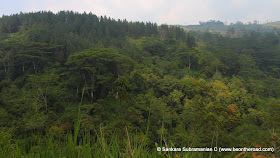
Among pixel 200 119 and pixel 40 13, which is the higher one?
pixel 40 13

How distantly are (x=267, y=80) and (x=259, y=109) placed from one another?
7785mm

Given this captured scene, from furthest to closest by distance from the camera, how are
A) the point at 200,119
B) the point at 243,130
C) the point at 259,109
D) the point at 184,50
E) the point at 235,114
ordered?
the point at 184,50, the point at 259,109, the point at 235,114, the point at 243,130, the point at 200,119

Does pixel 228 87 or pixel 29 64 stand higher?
pixel 29 64

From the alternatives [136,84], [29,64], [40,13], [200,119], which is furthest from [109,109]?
[40,13]

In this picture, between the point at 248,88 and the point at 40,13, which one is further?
the point at 40,13

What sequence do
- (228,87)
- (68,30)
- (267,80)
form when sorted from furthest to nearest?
1. (68,30)
2. (267,80)
3. (228,87)

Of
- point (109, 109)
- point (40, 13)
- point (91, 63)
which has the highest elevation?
point (40, 13)

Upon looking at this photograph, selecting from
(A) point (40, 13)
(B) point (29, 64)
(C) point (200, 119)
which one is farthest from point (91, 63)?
(A) point (40, 13)

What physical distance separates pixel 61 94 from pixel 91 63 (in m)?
4.25

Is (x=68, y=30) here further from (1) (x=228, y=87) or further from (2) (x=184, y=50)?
(1) (x=228, y=87)

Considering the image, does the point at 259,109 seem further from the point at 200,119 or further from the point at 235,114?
the point at 200,119

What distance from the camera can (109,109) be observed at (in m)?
13.0

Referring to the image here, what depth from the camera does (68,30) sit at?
31.8 m

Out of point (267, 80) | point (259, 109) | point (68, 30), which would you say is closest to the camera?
point (259, 109)
